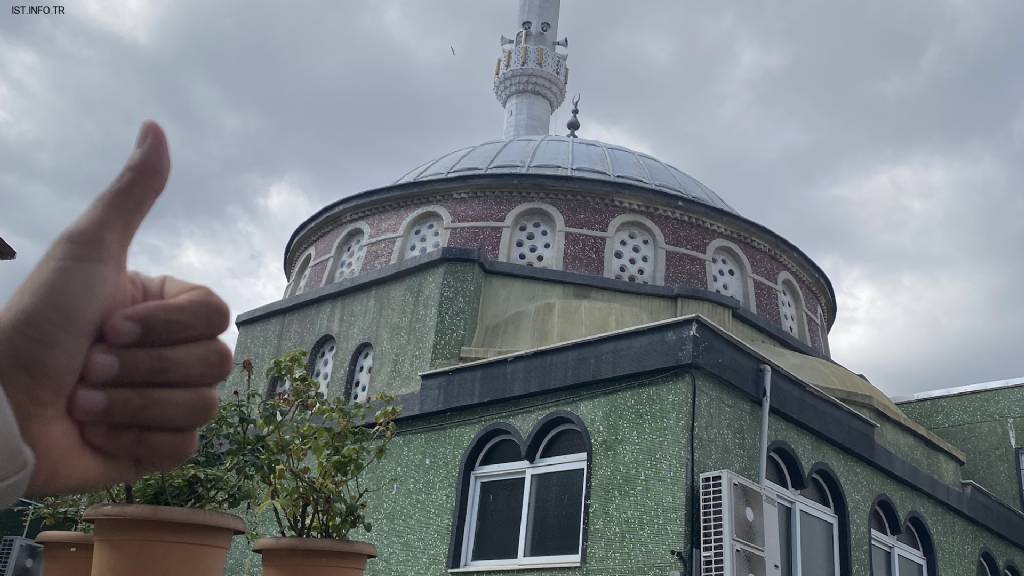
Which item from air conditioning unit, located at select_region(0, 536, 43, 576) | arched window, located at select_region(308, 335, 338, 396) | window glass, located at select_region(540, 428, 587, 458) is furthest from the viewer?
air conditioning unit, located at select_region(0, 536, 43, 576)

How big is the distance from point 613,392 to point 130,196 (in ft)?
24.1

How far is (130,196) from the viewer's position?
6.15ft

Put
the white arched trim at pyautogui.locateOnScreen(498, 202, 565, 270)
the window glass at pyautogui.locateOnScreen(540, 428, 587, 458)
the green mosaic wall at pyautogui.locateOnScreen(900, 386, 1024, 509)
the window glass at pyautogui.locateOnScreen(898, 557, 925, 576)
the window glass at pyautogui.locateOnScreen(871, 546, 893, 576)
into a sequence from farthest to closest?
the green mosaic wall at pyautogui.locateOnScreen(900, 386, 1024, 509) < the white arched trim at pyautogui.locateOnScreen(498, 202, 565, 270) < the window glass at pyautogui.locateOnScreen(898, 557, 925, 576) < the window glass at pyautogui.locateOnScreen(871, 546, 893, 576) < the window glass at pyautogui.locateOnScreen(540, 428, 587, 458)

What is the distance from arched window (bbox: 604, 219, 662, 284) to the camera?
14164 mm

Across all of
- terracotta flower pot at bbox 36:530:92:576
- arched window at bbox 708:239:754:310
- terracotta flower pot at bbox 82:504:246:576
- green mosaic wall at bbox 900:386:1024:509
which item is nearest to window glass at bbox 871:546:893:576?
arched window at bbox 708:239:754:310

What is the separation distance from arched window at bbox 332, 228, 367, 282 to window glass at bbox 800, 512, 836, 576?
789cm

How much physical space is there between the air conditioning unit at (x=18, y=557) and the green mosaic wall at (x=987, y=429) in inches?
608

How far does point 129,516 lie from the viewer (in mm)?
5438

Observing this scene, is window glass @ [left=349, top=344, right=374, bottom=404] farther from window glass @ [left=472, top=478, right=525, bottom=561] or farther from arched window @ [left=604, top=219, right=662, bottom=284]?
arched window @ [left=604, top=219, right=662, bottom=284]

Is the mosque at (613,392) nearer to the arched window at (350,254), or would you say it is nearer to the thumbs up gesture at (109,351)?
the arched window at (350,254)

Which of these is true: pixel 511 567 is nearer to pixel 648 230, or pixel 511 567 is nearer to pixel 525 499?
pixel 525 499

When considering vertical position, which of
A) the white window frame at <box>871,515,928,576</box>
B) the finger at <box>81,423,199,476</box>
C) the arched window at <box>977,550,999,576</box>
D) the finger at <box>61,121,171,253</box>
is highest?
the arched window at <box>977,550,999,576</box>

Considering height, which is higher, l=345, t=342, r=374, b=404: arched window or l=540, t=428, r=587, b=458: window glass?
l=345, t=342, r=374, b=404: arched window

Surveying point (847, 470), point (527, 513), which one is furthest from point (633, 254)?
point (527, 513)
